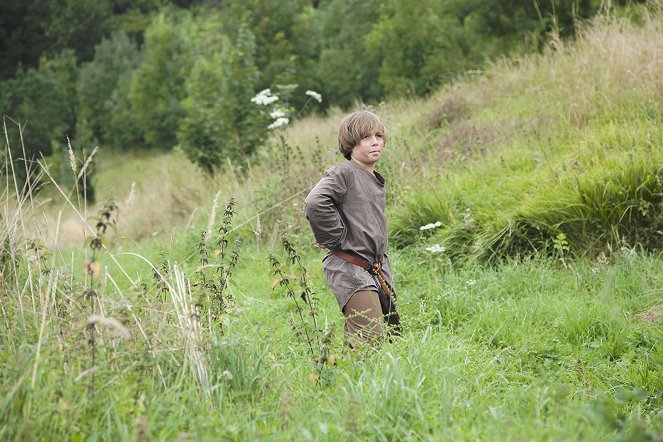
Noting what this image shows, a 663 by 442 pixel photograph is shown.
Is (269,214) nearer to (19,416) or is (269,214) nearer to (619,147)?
(619,147)

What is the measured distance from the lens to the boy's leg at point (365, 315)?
3801mm

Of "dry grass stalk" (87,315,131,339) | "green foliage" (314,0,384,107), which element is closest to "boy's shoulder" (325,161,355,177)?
"dry grass stalk" (87,315,131,339)

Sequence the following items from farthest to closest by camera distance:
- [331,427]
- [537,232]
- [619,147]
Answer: [619,147], [537,232], [331,427]

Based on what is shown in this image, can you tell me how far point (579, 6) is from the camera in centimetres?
1430

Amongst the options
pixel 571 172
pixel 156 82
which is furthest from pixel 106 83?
pixel 571 172

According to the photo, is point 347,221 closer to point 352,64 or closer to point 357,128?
point 357,128

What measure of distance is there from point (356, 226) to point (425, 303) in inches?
57.4

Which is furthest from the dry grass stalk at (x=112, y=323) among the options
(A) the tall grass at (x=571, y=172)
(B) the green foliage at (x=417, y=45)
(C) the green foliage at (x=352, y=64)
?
(C) the green foliage at (x=352, y=64)

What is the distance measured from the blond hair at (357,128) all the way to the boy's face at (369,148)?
2 centimetres

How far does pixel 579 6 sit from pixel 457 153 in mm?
8377

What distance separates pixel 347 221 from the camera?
4000mm

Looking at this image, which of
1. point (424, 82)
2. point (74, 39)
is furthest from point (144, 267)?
point (74, 39)

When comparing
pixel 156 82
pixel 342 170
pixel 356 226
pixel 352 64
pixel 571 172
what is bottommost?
pixel 352 64

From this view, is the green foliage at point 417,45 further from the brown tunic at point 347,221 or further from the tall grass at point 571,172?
the brown tunic at point 347,221
